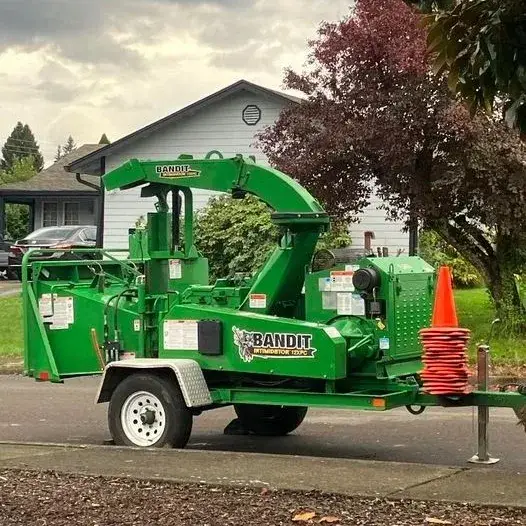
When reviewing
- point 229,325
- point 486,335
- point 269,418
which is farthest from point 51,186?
point 229,325

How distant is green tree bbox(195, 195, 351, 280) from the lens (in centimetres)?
2155

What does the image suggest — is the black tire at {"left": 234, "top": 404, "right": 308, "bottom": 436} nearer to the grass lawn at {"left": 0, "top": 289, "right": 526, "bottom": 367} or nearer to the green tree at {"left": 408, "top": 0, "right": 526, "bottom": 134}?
the grass lawn at {"left": 0, "top": 289, "right": 526, "bottom": 367}

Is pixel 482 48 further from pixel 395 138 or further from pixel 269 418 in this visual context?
pixel 395 138

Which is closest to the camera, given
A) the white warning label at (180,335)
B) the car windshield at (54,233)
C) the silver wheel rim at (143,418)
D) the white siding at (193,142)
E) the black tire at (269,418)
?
the silver wheel rim at (143,418)

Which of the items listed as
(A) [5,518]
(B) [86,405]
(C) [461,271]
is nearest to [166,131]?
(C) [461,271]

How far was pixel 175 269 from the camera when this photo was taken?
10.2 meters

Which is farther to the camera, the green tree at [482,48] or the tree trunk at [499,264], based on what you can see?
the tree trunk at [499,264]

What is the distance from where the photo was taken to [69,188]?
41.8 metres

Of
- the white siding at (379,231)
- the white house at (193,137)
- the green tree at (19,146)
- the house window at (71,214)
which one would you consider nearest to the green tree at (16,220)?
the house window at (71,214)

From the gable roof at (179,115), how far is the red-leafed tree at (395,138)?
1154 cm

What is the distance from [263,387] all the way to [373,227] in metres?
17.7

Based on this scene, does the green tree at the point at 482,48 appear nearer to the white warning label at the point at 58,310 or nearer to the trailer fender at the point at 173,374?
the trailer fender at the point at 173,374

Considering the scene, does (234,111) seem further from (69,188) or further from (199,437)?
(199,437)

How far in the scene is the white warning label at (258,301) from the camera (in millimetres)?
9586
